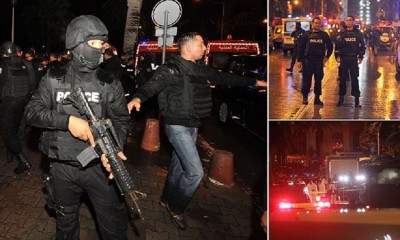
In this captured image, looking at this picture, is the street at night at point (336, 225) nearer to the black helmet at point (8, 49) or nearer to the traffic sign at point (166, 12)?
the black helmet at point (8, 49)

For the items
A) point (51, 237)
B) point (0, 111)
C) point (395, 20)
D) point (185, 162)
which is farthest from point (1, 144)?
point (395, 20)

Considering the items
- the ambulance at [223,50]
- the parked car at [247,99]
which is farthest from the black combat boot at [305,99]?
the ambulance at [223,50]

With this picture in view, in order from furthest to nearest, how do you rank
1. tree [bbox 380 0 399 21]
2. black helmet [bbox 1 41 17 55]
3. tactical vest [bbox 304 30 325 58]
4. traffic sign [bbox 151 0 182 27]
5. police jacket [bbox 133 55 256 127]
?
traffic sign [bbox 151 0 182 27] → black helmet [bbox 1 41 17 55] → police jacket [bbox 133 55 256 127] → tactical vest [bbox 304 30 325 58] → tree [bbox 380 0 399 21]

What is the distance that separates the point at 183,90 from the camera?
4.45 m

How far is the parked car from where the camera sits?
9336mm

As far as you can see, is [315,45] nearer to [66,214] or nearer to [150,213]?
[66,214]

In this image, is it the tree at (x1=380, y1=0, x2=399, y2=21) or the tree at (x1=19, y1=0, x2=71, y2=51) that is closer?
the tree at (x1=380, y1=0, x2=399, y2=21)

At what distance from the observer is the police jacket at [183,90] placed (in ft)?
14.4

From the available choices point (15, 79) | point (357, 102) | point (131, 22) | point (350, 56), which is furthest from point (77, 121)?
point (131, 22)

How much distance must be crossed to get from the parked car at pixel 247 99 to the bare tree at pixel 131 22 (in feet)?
14.7

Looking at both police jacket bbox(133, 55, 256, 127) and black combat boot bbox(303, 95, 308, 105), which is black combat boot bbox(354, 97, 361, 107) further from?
police jacket bbox(133, 55, 256, 127)

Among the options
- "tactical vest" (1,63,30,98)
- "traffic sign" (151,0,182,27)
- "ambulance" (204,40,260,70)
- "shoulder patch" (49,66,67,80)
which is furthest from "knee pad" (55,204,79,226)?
"ambulance" (204,40,260,70)

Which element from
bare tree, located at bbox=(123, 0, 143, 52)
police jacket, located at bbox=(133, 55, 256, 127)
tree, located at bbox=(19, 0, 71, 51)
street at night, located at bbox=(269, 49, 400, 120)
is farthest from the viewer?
tree, located at bbox=(19, 0, 71, 51)

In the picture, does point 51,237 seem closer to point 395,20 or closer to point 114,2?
point 395,20
